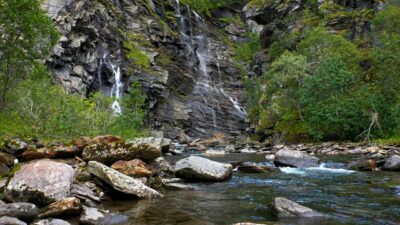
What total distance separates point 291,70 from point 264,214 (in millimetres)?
56841

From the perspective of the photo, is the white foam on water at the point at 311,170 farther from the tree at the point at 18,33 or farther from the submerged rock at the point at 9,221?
the tree at the point at 18,33

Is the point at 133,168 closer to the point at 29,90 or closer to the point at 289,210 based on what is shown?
the point at 289,210

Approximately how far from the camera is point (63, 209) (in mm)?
11547

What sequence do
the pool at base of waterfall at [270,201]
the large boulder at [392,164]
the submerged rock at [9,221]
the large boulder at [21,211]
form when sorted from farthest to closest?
Result: the large boulder at [392,164] → the pool at base of waterfall at [270,201] → the large boulder at [21,211] → the submerged rock at [9,221]

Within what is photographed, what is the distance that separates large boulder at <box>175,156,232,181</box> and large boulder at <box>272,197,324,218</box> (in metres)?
7.46

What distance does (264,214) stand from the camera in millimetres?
12797

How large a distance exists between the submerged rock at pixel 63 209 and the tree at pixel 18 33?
67.1 feet

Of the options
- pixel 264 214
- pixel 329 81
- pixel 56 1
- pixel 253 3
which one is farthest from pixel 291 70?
pixel 253 3

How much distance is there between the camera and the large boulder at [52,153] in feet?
59.2

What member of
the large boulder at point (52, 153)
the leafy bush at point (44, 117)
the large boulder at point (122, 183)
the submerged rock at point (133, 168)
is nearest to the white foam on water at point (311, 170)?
the submerged rock at point (133, 168)

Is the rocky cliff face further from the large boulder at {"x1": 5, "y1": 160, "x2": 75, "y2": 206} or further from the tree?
the large boulder at {"x1": 5, "y1": 160, "x2": 75, "y2": 206}

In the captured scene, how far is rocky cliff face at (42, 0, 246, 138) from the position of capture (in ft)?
243

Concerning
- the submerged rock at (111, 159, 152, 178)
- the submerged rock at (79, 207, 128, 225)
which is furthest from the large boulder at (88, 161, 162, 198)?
the submerged rock at (79, 207, 128, 225)

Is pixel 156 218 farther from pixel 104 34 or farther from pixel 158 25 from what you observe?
pixel 158 25
